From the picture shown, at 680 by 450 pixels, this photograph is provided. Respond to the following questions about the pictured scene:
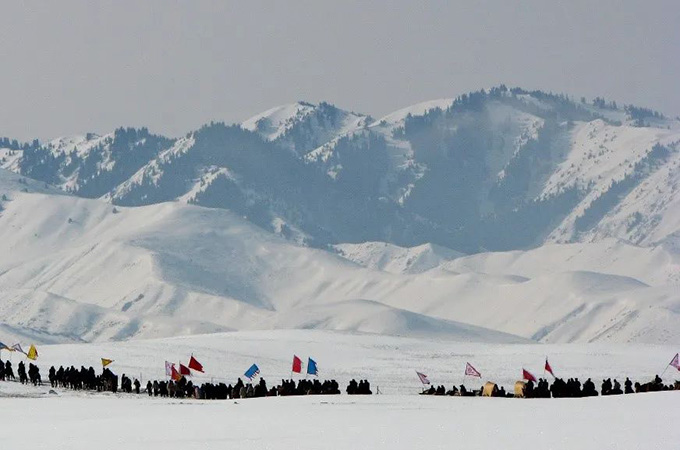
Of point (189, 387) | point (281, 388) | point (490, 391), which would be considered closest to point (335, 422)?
point (281, 388)

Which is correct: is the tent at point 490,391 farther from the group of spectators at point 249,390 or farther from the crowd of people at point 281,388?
the group of spectators at point 249,390

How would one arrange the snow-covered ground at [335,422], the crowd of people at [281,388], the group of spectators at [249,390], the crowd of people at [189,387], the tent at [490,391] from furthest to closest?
1. the tent at [490,391]
2. the crowd of people at [189,387]
3. the group of spectators at [249,390]
4. the crowd of people at [281,388]
5. the snow-covered ground at [335,422]

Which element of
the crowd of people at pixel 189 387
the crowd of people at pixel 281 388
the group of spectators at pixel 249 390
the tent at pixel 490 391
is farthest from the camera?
the tent at pixel 490 391

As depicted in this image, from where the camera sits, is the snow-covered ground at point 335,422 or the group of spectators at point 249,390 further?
the group of spectators at point 249,390

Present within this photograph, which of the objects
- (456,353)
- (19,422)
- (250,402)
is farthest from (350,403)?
(456,353)

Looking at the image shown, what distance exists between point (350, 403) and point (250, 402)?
3145 mm

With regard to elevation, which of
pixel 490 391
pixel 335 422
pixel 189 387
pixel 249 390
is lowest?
pixel 335 422

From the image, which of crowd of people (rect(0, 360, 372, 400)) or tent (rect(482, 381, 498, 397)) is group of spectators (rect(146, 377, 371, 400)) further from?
tent (rect(482, 381, 498, 397))

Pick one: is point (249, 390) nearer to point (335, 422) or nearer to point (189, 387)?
point (189, 387)

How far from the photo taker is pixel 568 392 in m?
50.9

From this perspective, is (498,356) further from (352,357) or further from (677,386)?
(677,386)

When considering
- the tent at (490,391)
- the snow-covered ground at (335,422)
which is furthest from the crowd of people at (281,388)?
the snow-covered ground at (335,422)

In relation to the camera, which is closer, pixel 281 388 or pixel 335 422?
pixel 335 422

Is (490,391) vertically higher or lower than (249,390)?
lower
